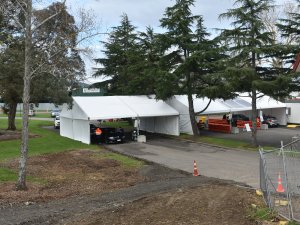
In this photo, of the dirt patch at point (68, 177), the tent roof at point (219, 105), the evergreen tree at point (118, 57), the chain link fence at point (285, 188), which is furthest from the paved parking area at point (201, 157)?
the evergreen tree at point (118, 57)

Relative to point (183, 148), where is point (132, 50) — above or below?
above

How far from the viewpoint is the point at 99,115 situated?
34.1 m

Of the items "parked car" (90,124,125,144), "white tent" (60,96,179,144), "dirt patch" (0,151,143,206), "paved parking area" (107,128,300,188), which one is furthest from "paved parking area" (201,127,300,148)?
"dirt patch" (0,151,143,206)

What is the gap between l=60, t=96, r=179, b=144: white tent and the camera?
34.7 meters

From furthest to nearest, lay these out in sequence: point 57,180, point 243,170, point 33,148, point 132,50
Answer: point 132,50, point 33,148, point 243,170, point 57,180

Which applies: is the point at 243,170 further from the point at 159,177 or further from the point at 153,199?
the point at 153,199

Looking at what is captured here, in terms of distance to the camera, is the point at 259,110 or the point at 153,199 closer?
the point at 153,199

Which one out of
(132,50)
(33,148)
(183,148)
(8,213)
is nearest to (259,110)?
(132,50)

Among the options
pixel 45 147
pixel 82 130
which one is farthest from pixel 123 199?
pixel 82 130

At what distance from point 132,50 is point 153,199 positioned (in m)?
34.6

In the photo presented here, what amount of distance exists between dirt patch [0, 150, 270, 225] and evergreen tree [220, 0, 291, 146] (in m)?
11.7

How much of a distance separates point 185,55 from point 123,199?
2596cm

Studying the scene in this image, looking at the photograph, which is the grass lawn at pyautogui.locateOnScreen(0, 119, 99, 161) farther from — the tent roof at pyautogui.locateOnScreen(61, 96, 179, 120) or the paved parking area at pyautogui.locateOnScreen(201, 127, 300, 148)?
the paved parking area at pyautogui.locateOnScreen(201, 127, 300, 148)

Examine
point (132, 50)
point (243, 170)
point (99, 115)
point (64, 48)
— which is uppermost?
point (132, 50)
